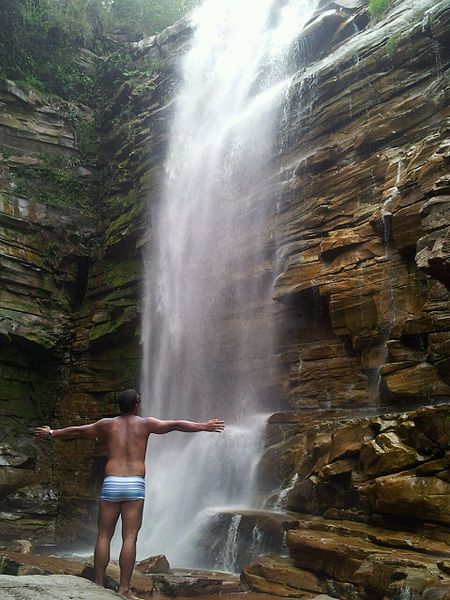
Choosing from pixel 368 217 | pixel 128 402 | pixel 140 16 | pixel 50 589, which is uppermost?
pixel 140 16

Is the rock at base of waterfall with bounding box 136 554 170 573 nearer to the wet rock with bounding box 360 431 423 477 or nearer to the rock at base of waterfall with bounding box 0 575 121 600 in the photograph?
the wet rock with bounding box 360 431 423 477

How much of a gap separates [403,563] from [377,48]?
38.3 ft

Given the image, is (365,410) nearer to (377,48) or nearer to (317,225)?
(317,225)

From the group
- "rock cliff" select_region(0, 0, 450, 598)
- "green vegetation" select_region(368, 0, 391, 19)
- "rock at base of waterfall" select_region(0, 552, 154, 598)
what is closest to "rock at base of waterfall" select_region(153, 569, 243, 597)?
"rock at base of waterfall" select_region(0, 552, 154, 598)

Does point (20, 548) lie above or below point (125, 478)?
below

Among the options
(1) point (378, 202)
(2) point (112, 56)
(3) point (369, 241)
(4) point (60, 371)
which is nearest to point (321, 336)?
(3) point (369, 241)

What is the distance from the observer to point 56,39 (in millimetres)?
22344

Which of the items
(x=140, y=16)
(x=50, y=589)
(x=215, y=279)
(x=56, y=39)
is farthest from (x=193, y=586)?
(x=140, y=16)

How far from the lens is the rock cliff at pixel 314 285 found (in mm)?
7395

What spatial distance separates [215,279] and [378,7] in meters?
8.23

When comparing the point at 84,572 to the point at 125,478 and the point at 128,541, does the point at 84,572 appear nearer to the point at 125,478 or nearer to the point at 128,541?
the point at 128,541

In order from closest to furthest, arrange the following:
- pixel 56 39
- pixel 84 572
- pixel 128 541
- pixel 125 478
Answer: pixel 128 541 < pixel 125 478 < pixel 84 572 < pixel 56 39

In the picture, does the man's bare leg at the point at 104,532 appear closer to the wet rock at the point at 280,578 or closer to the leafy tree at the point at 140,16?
the wet rock at the point at 280,578

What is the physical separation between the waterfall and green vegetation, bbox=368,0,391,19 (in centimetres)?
286
